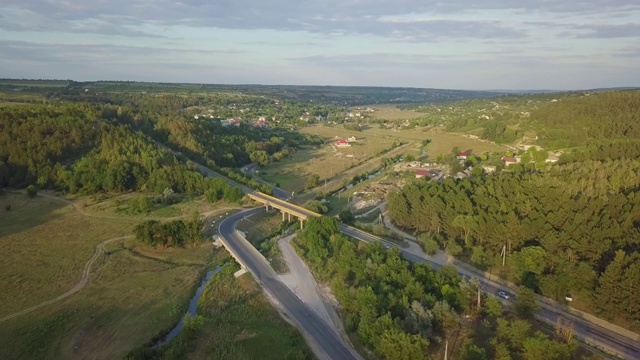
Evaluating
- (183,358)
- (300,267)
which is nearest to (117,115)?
(300,267)

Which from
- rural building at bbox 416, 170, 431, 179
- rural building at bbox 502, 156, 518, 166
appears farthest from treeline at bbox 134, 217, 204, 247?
rural building at bbox 502, 156, 518, 166

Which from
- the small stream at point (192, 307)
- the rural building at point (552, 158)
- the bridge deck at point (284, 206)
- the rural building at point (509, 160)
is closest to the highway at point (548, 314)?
the small stream at point (192, 307)

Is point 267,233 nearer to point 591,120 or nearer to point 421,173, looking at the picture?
point 421,173

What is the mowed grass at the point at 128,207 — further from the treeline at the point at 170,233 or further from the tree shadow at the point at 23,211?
the treeline at the point at 170,233

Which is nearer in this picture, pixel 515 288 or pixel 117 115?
pixel 515 288

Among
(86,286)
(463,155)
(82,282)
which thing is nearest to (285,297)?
(86,286)

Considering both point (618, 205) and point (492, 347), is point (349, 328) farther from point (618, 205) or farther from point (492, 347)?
point (618, 205)

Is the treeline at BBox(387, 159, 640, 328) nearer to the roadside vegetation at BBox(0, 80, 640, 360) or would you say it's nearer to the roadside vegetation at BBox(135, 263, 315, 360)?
the roadside vegetation at BBox(0, 80, 640, 360)
